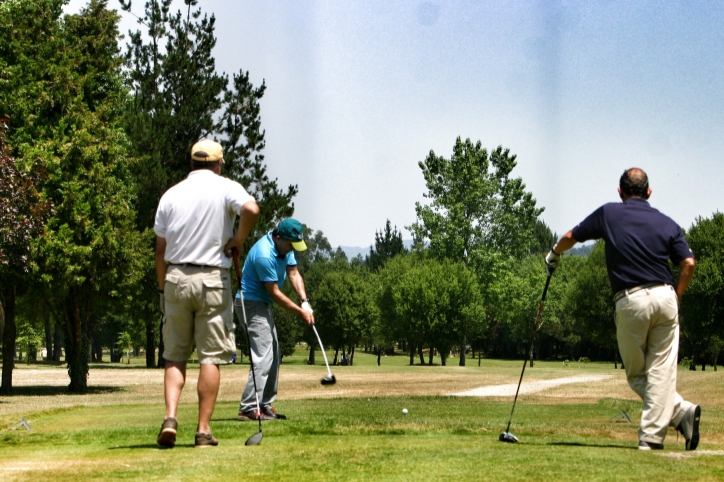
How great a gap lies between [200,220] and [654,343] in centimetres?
418

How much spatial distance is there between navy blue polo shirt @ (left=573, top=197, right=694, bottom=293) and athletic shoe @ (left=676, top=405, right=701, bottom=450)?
1156 millimetres

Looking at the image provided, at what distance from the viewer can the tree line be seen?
88.3ft

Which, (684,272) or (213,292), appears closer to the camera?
(213,292)

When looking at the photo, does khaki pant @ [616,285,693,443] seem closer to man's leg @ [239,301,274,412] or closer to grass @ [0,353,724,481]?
grass @ [0,353,724,481]

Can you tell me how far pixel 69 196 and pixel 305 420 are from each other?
18.8m

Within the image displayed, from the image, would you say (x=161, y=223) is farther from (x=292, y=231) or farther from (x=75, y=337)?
(x=75, y=337)

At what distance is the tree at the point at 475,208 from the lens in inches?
3093

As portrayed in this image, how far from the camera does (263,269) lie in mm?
10461

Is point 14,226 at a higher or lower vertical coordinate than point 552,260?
higher

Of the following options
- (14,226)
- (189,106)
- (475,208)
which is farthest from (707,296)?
(14,226)

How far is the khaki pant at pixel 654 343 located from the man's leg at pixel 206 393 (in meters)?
3.66

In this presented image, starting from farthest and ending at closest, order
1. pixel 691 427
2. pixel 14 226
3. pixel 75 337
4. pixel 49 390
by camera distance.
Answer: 1. pixel 49 390
2. pixel 75 337
3. pixel 14 226
4. pixel 691 427

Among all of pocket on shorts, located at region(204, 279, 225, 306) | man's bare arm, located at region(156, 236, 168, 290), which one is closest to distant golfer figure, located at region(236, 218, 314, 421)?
man's bare arm, located at region(156, 236, 168, 290)

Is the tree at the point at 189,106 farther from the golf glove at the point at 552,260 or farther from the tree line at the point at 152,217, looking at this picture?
Result: the golf glove at the point at 552,260
